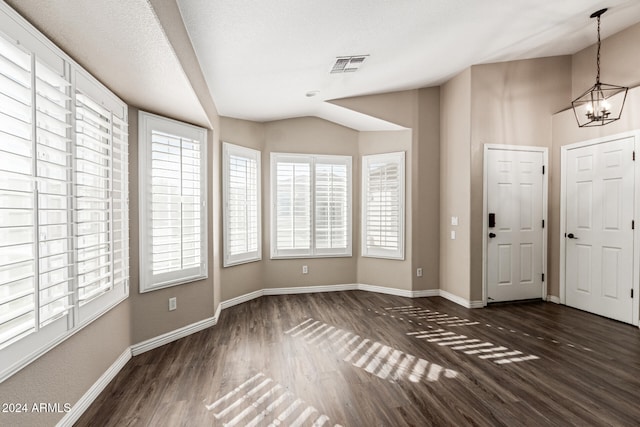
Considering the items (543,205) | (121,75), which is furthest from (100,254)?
(543,205)

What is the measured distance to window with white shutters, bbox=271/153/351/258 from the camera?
5.00m

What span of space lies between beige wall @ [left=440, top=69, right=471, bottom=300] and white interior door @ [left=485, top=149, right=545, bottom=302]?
0.30 m

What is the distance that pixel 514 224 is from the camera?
438 centimetres

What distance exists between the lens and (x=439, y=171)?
4.87 m

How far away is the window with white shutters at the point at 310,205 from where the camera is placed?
500cm

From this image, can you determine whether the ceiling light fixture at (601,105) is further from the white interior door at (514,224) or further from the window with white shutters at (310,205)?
the window with white shutters at (310,205)

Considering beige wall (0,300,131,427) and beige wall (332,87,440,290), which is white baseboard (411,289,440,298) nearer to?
beige wall (332,87,440,290)

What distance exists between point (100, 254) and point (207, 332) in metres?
1.60

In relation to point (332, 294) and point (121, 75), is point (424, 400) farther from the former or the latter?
point (121, 75)

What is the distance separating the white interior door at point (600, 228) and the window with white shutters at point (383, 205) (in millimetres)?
2236

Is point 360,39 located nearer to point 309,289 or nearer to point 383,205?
point 383,205

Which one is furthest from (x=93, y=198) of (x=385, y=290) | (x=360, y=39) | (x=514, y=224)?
(x=514, y=224)

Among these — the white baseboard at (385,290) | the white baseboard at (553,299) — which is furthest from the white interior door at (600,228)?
the white baseboard at (385,290)

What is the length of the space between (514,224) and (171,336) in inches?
179
